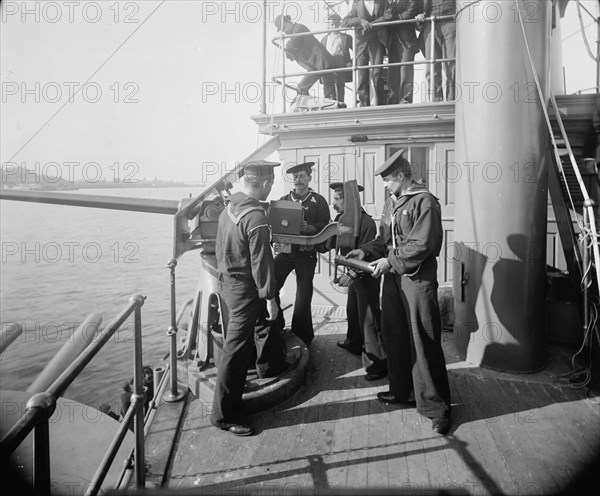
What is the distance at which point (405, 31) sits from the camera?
684 cm

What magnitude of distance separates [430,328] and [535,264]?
4.88ft

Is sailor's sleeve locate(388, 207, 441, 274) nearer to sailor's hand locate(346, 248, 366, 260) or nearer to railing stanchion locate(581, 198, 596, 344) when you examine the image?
sailor's hand locate(346, 248, 366, 260)

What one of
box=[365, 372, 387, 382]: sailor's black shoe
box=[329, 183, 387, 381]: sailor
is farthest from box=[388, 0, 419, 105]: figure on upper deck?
box=[365, 372, 387, 382]: sailor's black shoe

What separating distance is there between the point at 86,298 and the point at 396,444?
112 feet

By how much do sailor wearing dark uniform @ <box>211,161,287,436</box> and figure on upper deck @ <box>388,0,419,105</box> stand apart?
4.35m

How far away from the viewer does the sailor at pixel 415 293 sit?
10.2 ft

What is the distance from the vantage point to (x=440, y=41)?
670 cm

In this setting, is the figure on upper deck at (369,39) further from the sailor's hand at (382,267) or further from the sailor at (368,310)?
the sailor's hand at (382,267)

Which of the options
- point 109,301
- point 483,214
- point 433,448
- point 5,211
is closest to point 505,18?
point 483,214

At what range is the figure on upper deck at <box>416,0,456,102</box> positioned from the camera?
6418 millimetres

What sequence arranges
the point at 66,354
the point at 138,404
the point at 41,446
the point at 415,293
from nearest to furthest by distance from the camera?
the point at 41,446
the point at 138,404
the point at 415,293
the point at 66,354

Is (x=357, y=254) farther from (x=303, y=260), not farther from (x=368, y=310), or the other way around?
(x=303, y=260)

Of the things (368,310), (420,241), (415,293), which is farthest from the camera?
(368,310)

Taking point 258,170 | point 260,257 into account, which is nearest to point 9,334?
point 260,257
